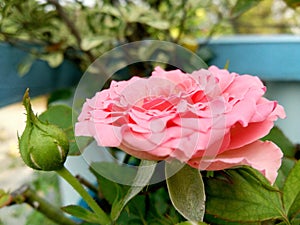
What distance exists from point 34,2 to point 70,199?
0.26 metres

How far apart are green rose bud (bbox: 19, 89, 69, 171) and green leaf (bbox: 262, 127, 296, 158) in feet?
0.63

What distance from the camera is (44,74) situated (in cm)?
70

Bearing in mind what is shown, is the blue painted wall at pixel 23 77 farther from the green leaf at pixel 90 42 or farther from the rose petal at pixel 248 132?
the rose petal at pixel 248 132

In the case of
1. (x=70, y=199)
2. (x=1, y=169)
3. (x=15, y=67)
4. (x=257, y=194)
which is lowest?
(x=1, y=169)

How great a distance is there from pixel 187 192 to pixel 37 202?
0.17 metres

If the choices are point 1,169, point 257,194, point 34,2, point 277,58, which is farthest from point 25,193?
point 1,169

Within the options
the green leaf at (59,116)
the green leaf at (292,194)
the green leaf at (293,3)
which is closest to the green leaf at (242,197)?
the green leaf at (292,194)

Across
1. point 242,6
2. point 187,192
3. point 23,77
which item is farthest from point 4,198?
point 242,6

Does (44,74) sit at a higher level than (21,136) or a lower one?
lower

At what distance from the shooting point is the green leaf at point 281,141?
1.27ft

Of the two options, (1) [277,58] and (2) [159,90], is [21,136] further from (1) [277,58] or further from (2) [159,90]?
(1) [277,58]

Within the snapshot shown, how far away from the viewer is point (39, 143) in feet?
0.87

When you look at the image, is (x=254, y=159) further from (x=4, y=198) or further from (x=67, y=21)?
(x=67, y=21)

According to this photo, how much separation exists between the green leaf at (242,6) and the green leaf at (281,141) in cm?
24
